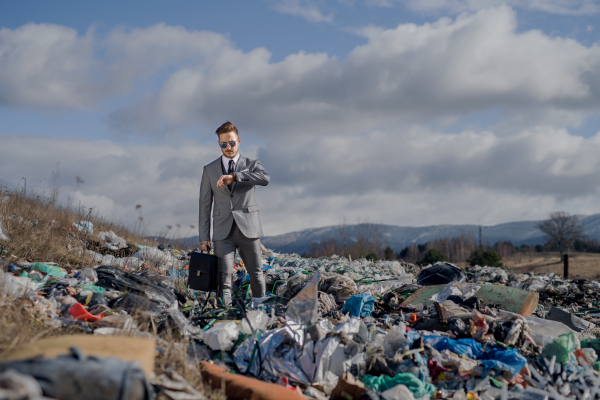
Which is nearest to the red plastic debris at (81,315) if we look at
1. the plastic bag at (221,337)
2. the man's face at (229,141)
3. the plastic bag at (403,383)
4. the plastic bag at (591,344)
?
the plastic bag at (221,337)

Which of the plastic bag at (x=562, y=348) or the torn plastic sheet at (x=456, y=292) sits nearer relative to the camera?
the plastic bag at (x=562, y=348)

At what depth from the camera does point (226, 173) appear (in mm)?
4719

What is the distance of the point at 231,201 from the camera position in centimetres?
465

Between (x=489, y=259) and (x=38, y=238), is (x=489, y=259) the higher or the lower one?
the lower one

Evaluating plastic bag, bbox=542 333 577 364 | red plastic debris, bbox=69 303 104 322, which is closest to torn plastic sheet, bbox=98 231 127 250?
red plastic debris, bbox=69 303 104 322

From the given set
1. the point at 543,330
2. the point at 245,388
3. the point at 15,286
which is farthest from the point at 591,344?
the point at 15,286

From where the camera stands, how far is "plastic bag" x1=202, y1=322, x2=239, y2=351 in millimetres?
3740

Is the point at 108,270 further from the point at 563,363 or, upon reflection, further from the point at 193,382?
the point at 563,363

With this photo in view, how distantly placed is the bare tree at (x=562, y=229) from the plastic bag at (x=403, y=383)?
212 feet

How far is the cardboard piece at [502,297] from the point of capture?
17.7ft

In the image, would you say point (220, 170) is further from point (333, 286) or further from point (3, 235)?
point (3, 235)

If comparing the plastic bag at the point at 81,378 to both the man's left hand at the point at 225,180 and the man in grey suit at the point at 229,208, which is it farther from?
the man in grey suit at the point at 229,208

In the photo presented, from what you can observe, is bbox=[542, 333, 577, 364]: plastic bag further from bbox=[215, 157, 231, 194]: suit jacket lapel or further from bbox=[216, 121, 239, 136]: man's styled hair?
bbox=[216, 121, 239, 136]: man's styled hair

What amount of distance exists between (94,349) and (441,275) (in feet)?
19.7
